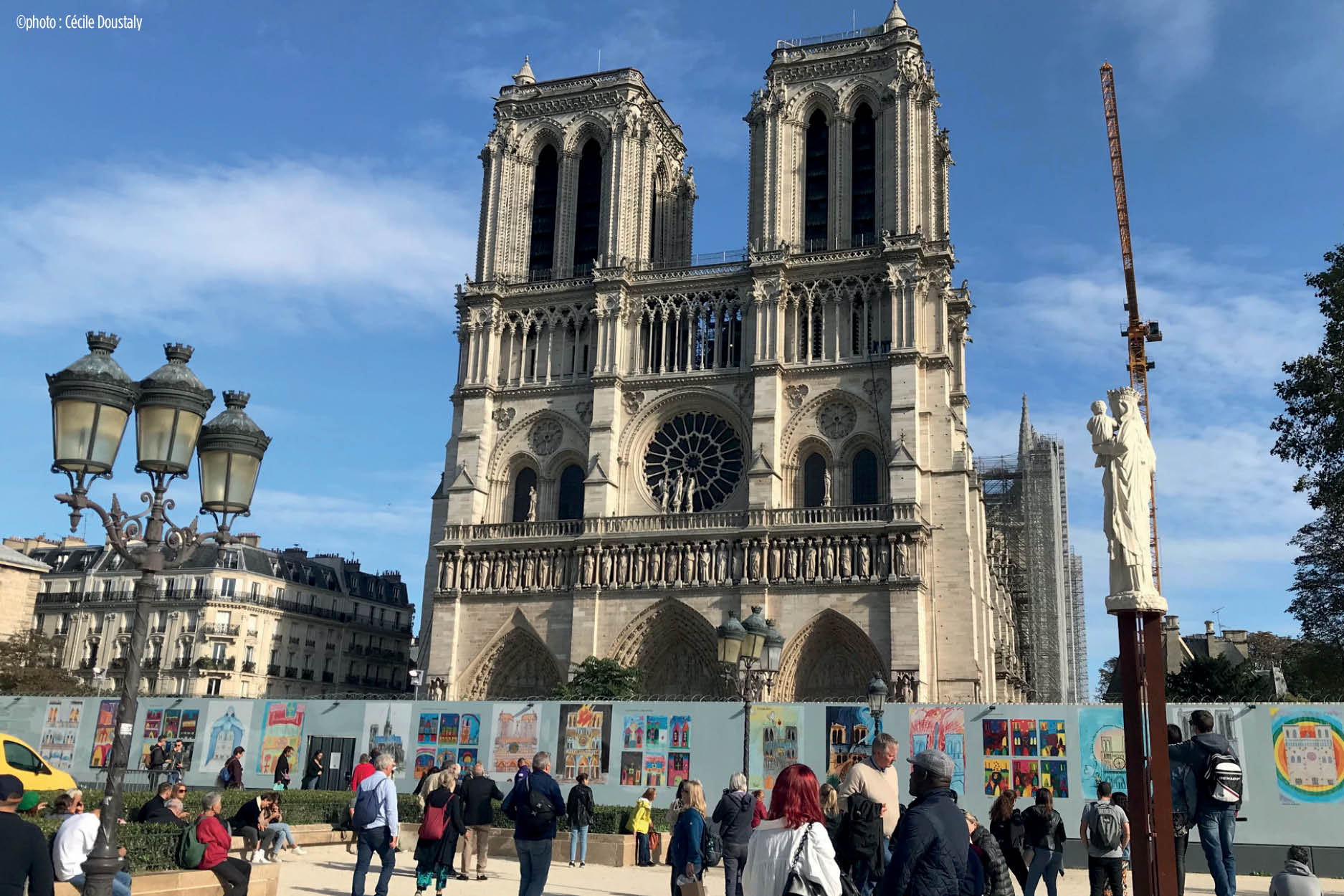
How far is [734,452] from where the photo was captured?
4100 cm

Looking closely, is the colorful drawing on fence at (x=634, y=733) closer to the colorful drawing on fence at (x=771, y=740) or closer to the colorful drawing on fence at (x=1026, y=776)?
the colorful drawing on fence at (x=771, y=740)

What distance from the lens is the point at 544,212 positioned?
46250mm

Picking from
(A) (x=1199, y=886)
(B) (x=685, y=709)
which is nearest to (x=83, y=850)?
(A) (x=1199, y=886)

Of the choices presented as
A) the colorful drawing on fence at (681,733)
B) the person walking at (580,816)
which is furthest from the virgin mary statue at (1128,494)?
the colorful drawing on fence at (681,733)

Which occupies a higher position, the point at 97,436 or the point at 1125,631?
the point at 97,436

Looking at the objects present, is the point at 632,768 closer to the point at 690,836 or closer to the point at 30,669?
the point at 690,836

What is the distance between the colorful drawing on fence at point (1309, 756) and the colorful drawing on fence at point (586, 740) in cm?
1197

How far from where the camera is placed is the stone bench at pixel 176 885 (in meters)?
10.7

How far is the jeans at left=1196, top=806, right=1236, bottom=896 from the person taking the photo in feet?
32.4

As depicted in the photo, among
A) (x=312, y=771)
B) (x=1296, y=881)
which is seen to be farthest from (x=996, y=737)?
(x=1296, y=881)

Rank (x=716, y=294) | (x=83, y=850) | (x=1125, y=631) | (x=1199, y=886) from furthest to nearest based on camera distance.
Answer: (x=716, y=294), (x=1199, y=886), (x=83, y=850), (x=1125, y=631)

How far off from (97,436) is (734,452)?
33.2m

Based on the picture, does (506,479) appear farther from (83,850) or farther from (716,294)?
(83,850)

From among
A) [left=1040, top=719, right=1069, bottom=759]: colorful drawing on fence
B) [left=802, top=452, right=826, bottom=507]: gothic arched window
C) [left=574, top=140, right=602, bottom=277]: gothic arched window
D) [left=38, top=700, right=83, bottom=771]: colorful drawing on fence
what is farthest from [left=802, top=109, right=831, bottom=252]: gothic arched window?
[left=38, top=700, right=83, bottom=771]: colorful drawing on fence
